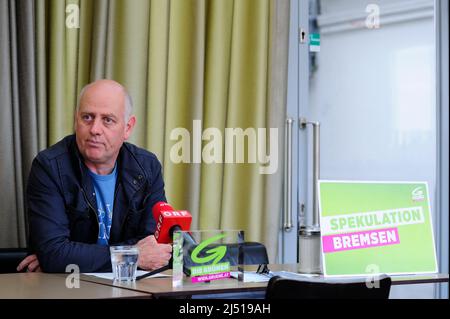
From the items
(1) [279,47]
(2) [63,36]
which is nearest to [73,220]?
(2) [63,36]

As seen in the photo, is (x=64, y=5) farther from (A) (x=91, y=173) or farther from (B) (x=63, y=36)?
(A) (x=91, y=173)

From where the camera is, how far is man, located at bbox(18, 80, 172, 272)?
8.17 feet

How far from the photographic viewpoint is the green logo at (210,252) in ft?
7.10

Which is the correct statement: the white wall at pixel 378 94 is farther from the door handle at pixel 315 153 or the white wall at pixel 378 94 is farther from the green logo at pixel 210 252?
the green logo at pixel 210 252

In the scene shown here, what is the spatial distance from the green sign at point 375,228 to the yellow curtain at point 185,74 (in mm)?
1404

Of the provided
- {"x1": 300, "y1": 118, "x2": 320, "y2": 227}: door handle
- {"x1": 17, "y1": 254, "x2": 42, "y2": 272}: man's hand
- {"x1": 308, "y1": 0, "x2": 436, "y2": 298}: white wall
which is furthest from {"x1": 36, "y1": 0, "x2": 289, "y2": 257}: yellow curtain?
{"x1": 17, "y1": 254, "x2": 42, "y2": 272}: man's hand

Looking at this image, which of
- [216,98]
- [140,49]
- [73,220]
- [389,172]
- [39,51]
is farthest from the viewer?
[389,172]

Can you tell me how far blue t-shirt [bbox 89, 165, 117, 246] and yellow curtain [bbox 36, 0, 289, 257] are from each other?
0.64 metres

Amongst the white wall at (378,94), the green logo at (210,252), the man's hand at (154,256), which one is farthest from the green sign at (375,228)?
the white wall at (378,94)

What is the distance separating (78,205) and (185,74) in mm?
1322

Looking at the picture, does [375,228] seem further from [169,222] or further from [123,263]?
[123,263]

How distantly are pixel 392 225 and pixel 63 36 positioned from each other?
5.50ft

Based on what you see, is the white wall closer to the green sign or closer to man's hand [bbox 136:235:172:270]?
the green sign
